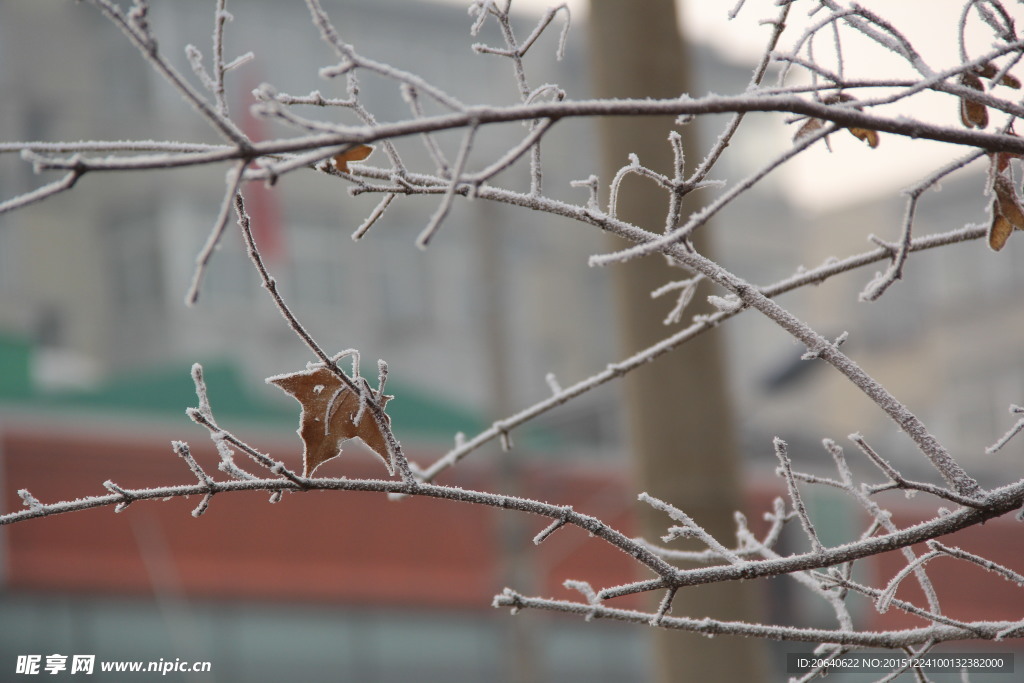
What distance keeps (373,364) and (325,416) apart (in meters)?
13.3

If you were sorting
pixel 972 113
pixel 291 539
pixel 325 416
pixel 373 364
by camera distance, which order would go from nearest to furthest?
pixel 325 416, pixel 972 113, pixel 291 539, pixel 373 364

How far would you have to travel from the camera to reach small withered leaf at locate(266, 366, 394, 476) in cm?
101

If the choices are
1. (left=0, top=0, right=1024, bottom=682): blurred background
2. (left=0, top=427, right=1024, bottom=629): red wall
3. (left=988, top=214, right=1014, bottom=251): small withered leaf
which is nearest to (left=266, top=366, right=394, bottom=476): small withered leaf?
(left=988, top=214, right=1014, bottom=251): small withered leaf

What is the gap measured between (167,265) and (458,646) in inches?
337

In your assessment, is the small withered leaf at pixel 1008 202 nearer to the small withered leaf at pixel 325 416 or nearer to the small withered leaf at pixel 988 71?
the small withered leaf at pixel 988 71

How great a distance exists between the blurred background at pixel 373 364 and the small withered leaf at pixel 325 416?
1.57m

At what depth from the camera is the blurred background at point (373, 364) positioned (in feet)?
30.5

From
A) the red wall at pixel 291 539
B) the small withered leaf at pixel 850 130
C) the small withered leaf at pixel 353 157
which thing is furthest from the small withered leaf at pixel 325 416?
the red wall at pixel 291 539

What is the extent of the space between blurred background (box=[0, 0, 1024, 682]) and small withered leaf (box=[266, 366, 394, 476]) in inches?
62.0

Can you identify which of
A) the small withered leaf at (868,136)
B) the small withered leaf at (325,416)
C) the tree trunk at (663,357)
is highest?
the tree trunk at (663,357)

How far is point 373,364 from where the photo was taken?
14242 millimetres

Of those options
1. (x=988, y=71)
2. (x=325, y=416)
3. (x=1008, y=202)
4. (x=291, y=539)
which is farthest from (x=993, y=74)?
(x=291, y=539)

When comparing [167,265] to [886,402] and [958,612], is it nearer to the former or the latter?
[958,612]

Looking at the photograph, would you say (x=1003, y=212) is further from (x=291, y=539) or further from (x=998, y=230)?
(x=291, y=539)
